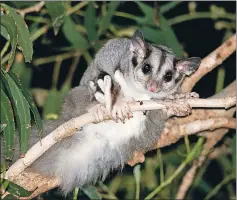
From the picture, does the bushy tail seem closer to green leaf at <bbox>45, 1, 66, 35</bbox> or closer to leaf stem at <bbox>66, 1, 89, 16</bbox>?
green leaf at <bbox>45, 1, 66, 35</bbox>

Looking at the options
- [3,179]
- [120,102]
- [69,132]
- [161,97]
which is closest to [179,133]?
[161,97]

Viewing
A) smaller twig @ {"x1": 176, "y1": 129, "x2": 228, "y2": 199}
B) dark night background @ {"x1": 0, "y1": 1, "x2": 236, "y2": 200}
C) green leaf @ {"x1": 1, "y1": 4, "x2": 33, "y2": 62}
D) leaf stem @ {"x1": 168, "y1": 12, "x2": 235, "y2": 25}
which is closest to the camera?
green leaf @ {"x1": 1, "y1": 4, "x2": 33, "y2": 62}

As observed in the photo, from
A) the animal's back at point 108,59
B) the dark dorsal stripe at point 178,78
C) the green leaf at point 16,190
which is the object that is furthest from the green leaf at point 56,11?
the green leaf at point 16,190

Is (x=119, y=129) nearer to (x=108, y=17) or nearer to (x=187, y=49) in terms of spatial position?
(x=108, y=17)

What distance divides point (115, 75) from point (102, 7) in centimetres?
153

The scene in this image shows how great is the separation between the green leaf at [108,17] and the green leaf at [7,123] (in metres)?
1.92

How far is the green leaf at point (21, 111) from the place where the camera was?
344cm

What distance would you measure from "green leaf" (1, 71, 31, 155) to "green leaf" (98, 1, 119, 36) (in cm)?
177

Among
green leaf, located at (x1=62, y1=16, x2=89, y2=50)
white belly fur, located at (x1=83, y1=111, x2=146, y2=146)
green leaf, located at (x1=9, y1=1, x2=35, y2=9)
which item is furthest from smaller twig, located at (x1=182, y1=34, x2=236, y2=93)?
green leaf, located at (x1=9, y1=1, x2=35, y2=9)

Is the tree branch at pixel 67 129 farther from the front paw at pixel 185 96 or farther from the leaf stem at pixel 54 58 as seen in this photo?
the leaf stem at pixel 54 58

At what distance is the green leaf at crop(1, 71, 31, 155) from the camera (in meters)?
3.44

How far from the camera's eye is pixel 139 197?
4.82m

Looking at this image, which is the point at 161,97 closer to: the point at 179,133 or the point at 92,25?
the point at 179,133

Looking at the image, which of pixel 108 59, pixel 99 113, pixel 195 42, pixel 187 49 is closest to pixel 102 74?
pixel 108 59
